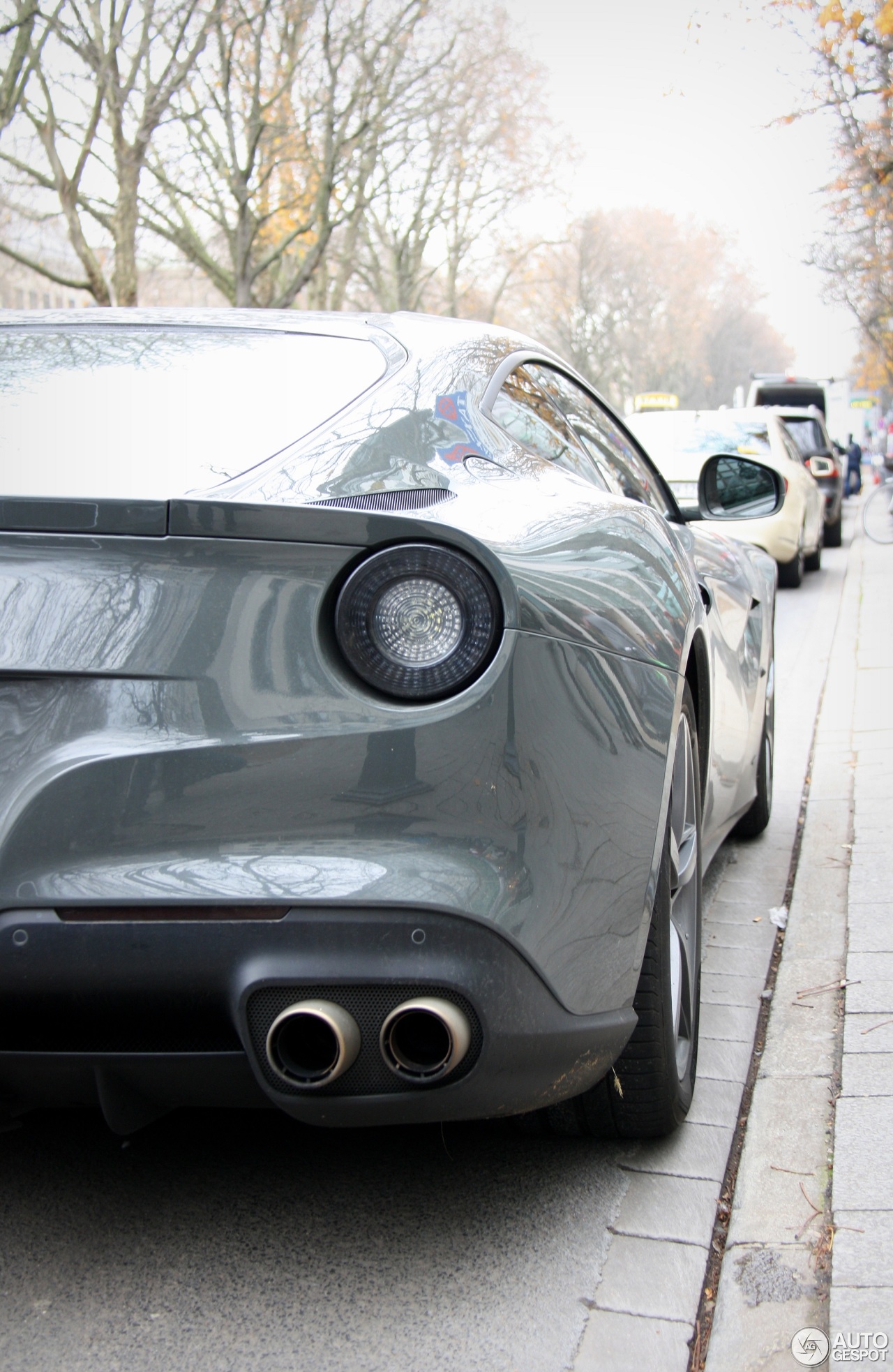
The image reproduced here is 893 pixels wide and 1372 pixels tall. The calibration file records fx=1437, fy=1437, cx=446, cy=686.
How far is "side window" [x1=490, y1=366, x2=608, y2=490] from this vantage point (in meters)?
2.71

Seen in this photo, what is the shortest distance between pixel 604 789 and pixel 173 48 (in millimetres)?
16711

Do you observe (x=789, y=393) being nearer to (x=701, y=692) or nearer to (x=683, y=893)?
(x=701, y=692)

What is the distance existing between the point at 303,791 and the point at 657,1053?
3.14ft

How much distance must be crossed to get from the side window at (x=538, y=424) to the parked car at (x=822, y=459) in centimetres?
1513

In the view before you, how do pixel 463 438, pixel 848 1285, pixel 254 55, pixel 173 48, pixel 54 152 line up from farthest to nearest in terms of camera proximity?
pixel 254 55 < pixel 54 152 < pixel 173 48 < pixel 463 438 < pixel 848 1285

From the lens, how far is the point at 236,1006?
6.56ft

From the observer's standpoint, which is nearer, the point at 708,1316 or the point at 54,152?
the point at 708,1316

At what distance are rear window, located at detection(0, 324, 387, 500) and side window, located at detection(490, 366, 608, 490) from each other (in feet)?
0.85

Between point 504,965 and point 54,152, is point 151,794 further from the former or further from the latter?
point 54,152

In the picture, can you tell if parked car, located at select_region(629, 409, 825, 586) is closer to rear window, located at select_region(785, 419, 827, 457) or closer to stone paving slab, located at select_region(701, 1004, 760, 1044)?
rear window, located at select_region(785, 419, 827, 457)

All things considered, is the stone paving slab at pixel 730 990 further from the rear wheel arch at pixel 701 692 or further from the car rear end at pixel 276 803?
the car rear end at pixel 276 803

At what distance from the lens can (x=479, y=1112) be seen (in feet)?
7.20

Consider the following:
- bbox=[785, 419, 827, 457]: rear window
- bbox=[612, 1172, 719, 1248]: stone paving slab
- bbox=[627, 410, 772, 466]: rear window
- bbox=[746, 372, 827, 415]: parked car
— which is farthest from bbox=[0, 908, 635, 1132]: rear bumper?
bbox=[746, 372, 827, 415]: parked car

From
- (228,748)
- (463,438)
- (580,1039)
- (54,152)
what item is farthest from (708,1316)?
(54,152)
